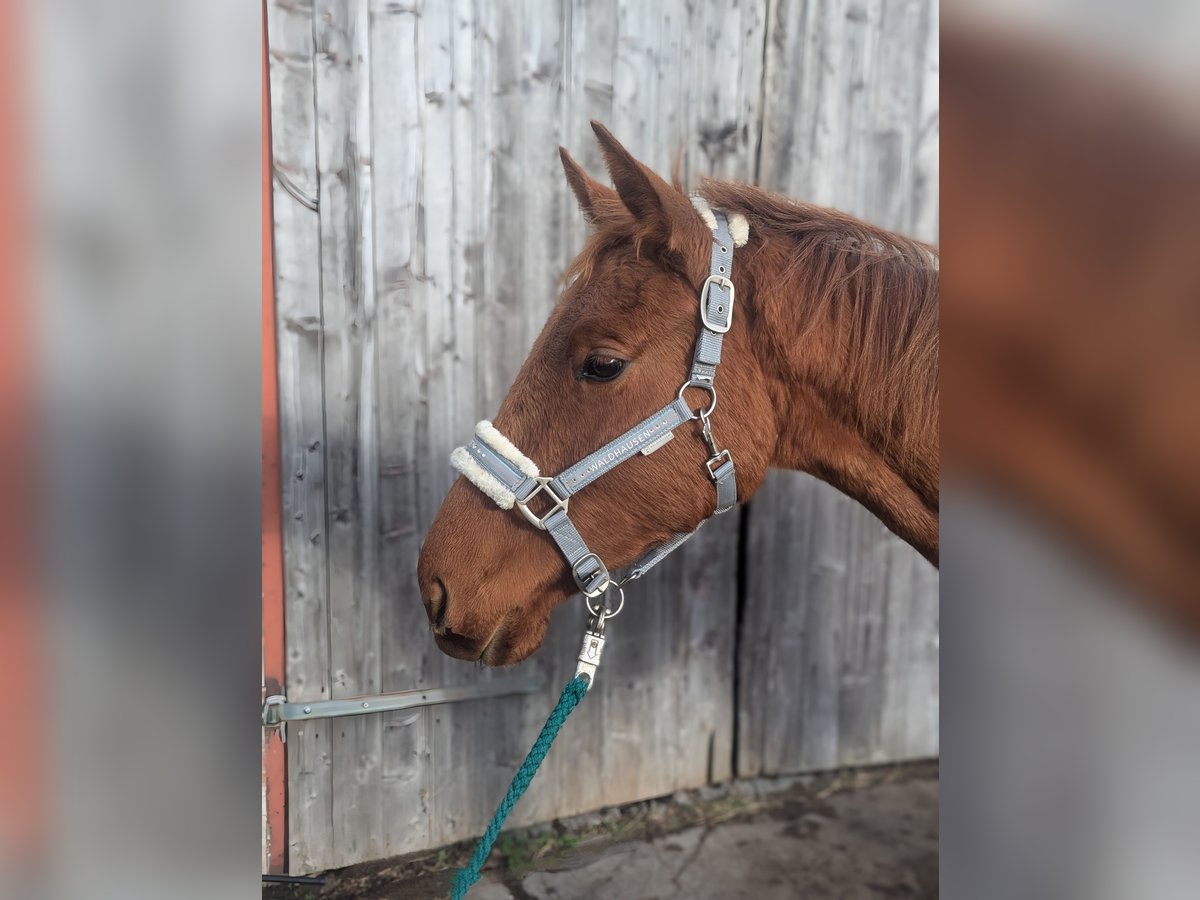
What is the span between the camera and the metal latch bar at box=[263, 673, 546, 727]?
210 centimetres

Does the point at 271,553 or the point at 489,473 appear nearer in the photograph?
the point at 489,473

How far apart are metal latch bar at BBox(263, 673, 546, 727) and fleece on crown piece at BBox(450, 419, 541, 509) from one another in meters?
1.09

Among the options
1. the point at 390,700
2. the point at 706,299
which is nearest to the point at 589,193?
the point at 706,299

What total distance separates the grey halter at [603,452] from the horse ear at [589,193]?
29 centimetres

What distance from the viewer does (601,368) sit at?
1462 mm

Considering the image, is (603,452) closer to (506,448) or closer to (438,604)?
(506,448)

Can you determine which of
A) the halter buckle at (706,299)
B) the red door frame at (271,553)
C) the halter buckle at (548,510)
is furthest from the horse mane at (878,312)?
the red door frame at (271,553)

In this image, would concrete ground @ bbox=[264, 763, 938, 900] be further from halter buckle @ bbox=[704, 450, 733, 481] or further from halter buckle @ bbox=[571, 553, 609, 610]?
halter buckle @ bbox=[704, 450, 733, 481]

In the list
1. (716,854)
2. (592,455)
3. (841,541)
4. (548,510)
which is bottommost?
(716,854)

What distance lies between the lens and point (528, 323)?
91.9 inches

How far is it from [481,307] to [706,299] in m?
1.02
